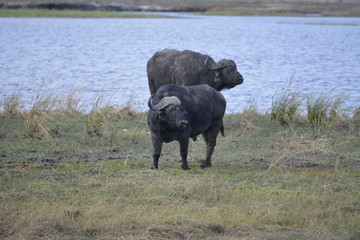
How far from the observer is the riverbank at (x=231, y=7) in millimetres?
69662

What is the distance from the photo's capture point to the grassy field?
7.07 m

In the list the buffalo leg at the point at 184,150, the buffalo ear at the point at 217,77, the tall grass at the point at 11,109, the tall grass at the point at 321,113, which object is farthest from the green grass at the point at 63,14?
the buffalo leg at the point at 184,150

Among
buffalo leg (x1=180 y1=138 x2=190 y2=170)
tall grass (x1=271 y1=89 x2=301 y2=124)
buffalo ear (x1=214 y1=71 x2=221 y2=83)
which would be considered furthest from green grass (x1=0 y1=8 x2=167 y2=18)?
buffalo leg (x1=180 y1=138 x2=190 y2=170)

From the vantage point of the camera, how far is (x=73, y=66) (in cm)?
3312

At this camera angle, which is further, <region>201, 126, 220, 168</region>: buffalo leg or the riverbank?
the riverbank

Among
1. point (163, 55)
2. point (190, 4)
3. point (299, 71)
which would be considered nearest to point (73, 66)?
point (299, 71)

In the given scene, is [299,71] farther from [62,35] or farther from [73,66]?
[62,35]

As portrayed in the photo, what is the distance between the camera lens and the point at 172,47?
41.9 m

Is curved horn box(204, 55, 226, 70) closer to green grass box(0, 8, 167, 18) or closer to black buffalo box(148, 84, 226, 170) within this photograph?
black buffalo box(148, 84, 226, 170)

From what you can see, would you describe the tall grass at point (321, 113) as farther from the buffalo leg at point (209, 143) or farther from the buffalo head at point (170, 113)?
the buffalo head at point (170, 113)

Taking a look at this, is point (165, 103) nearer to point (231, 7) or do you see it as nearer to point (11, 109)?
point (11, 109)

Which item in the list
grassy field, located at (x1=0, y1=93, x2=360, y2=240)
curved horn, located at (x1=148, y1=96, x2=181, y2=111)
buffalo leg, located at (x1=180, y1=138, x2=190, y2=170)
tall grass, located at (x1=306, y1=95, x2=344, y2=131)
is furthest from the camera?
tall grass, located at (x1=306, y1=95, x2=344, y2=131)

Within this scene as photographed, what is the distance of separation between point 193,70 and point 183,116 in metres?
5.25

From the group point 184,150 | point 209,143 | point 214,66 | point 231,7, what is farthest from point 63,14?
point 184,150
